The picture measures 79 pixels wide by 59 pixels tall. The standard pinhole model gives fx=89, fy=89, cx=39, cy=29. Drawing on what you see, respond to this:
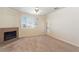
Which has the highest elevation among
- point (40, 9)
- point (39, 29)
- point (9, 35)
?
point (40, 9)

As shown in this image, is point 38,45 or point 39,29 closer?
point 38,45

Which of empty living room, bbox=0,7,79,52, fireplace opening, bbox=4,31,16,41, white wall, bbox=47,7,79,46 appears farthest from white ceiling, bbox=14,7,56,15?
fireplace opening, bbox=4,31,16,41

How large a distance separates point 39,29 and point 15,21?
451mm

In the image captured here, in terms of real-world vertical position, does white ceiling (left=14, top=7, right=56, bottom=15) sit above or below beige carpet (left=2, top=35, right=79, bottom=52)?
above

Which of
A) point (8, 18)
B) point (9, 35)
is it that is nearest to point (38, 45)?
point (9, 35)

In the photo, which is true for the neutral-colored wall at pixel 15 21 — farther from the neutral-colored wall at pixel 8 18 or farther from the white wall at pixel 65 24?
the white wall at pixel 65 24

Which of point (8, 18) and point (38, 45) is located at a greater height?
point (8, 18)

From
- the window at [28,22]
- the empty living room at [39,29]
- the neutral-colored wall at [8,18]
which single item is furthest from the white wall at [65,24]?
the neutral-colored wall at [8,18]

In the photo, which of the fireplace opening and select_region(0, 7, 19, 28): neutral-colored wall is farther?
the fireplace opening

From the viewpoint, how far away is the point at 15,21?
1.58 metres

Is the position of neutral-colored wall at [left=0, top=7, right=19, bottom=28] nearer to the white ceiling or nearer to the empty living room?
the empty living room

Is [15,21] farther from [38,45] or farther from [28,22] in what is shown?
[38,45]

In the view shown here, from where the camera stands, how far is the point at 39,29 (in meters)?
1.64

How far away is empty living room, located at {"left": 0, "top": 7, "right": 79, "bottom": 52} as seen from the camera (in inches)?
57.8
